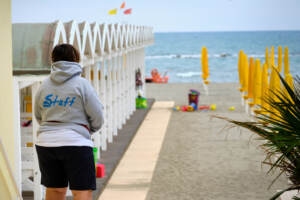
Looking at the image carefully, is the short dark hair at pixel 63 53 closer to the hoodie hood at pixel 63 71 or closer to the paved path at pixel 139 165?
the hoodie hood at pixel 63 71


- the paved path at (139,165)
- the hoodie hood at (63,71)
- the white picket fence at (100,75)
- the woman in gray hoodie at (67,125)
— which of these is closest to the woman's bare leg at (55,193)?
the woman in gray hoodie at (67,125)

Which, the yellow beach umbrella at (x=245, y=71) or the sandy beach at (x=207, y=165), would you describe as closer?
the sandy beach at (x=207, y=165)

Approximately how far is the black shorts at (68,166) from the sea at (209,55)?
4354 centimetres

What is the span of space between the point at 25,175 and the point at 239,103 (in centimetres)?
1261

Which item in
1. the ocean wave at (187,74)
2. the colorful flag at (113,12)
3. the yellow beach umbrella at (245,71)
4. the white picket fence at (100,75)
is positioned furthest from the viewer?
the ocean wave at (187,74)

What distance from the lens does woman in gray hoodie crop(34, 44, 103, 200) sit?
3920mm

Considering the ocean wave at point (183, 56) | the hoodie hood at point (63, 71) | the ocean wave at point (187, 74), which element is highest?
the hoodie hood at point (63, 71)

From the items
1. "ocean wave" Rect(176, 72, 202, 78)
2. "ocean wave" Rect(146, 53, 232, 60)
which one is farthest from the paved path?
"ocean wave" Rect(146, 53, 232, 60)

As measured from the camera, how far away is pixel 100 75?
33.3 feet

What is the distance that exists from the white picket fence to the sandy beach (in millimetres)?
1325

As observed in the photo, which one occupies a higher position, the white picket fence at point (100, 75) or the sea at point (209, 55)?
the white picket fence at point (100, 75)

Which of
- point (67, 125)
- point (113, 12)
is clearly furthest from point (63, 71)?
point (113, 12)

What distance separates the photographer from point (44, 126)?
157 inches

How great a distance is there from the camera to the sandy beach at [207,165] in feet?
24.1
